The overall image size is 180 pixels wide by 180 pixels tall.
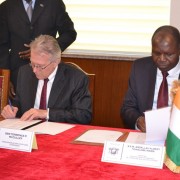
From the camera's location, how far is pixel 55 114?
2.61 metres

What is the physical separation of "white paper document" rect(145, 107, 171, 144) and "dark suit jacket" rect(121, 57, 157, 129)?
0.72 m

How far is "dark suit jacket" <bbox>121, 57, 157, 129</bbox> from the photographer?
271 centimetres

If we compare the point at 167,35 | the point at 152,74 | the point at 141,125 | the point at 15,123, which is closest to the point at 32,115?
the point at 15,123

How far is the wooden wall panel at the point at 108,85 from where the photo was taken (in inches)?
182

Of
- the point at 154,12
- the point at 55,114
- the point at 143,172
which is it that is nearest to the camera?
the point at 143,172

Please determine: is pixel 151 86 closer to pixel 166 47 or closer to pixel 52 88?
pixel 166 47

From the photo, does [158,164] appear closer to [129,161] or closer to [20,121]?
[129,161]

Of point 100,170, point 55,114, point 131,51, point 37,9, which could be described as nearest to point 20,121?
point 55,114

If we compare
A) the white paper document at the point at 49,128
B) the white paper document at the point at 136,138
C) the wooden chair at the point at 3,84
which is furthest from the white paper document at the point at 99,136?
the wooden chair at the point at 3,84

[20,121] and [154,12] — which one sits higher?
[154,12]

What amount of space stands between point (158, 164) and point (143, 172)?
0.29 ft

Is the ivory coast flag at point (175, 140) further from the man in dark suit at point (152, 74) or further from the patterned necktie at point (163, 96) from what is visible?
the patterned necktie at point (163, 96)

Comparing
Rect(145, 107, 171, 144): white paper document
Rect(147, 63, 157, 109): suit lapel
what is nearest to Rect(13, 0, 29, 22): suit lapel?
Rect(147, 63, 157, 109): suit lapel

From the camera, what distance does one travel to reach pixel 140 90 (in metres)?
2.78
